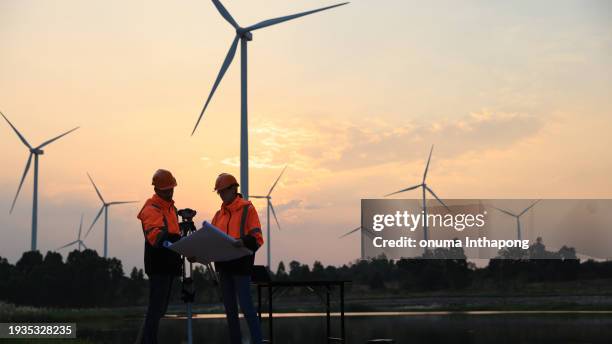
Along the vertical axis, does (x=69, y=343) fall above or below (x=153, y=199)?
below

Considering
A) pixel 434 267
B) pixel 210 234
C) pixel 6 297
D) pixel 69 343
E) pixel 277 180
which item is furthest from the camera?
pixel 434 267

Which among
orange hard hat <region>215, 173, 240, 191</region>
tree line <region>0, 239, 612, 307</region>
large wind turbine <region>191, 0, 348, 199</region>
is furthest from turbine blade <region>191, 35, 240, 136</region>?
tree line <region>0, 239, 612, 307</region>

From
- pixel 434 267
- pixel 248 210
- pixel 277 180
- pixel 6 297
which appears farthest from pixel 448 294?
pixel 248 210

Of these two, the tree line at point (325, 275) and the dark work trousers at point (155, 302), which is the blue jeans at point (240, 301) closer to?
the dark work trousers at point (155, 302)

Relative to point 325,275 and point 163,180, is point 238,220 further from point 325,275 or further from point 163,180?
point 325,275

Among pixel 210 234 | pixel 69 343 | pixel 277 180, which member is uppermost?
pixel 277 180

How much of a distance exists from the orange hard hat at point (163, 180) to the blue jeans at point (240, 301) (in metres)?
1.39

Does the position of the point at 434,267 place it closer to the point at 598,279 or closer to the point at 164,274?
the point at 598,279

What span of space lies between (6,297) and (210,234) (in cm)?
7509

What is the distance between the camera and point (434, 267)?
103562mm

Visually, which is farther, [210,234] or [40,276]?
[40,276]

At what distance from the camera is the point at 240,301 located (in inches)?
479

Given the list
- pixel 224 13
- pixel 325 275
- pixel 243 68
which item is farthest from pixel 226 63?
pixel 325 275

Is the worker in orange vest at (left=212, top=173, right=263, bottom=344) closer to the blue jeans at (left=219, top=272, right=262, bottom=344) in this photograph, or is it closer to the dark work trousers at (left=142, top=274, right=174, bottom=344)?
the blue jeans at (left=219, top=272, right=262, bottom=344)
